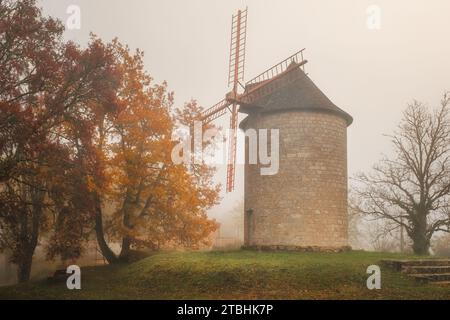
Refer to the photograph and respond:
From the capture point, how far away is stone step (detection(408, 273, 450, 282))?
1577 centimetres

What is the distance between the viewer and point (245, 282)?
15758mm

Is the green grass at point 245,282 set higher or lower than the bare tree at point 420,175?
lower

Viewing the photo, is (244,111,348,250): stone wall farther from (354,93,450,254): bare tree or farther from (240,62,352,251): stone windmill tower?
(354,93,450,254): bare tree

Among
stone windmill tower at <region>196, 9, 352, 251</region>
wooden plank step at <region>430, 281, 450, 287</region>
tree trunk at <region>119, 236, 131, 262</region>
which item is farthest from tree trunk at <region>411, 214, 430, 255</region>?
tree trunk at <region>119, 236, 131, 262</region>

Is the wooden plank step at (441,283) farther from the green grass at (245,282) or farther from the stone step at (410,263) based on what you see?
the stone step at (410,263)

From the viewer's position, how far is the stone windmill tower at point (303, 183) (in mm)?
22141

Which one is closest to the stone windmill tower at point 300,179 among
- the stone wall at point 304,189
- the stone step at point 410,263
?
the stone wall at point 304,189

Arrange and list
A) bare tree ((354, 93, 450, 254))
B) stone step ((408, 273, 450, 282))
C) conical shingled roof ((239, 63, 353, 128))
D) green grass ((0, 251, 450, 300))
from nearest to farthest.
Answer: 1. green grass ((0, 251, 450, 300))
2. stone step ((408, 273, 450, 282))
3. conical shingled roof ((239, 63, 353, 128))
4. bare tree ((354, 93, 450, 254))

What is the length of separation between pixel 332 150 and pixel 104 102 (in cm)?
1192

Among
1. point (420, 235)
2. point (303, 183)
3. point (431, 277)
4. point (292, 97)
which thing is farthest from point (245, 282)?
point (420, 235)

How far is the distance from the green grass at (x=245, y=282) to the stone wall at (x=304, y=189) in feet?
8.39

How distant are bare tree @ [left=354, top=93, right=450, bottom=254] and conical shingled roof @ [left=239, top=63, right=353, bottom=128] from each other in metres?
5.15

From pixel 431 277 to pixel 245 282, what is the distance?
6.84 metres

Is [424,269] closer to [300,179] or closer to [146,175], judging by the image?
[300,179]
